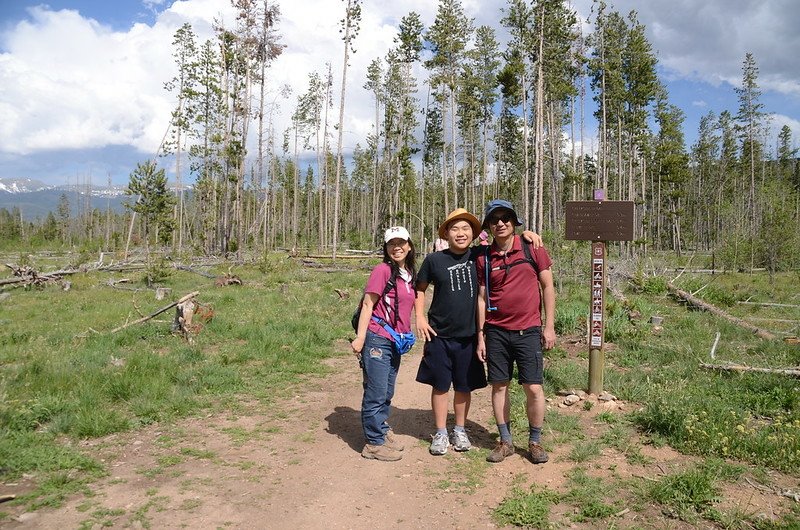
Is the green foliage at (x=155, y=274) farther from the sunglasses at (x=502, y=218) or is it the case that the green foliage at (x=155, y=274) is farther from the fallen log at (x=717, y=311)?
the fallen log at (x=717, y=311)

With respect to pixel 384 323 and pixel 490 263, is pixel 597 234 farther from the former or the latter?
pixel 384 323

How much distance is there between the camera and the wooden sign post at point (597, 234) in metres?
5.83

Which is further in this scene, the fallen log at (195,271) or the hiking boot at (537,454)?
the fallen log at (195,271)

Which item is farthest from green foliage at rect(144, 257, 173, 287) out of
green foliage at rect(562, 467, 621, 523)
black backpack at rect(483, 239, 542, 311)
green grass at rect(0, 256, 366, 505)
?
green foliage at rect(562, 467, 621, 523)

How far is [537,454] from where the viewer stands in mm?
4258

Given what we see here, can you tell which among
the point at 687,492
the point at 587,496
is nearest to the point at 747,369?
the point at 687,492

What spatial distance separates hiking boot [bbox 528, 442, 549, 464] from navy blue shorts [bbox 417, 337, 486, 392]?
0.71 metres

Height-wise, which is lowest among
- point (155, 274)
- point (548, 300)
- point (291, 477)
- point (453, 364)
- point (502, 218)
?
point (291, 477)

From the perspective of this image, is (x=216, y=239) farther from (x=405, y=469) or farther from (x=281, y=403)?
(x=405, y=469)

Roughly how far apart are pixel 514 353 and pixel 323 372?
388 centimetres

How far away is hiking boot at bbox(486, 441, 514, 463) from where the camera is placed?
4305mm

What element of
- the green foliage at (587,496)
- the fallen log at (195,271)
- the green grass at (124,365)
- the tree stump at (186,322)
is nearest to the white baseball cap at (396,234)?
the green foliage at (587,496)

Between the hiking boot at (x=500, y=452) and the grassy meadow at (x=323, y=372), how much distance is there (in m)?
0.14

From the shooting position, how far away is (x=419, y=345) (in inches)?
379
